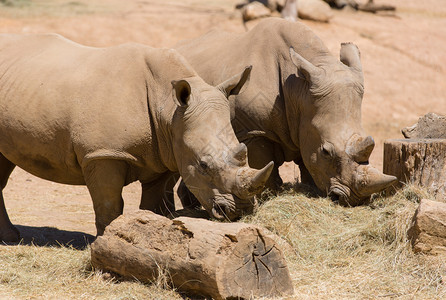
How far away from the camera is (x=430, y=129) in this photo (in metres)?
7.88

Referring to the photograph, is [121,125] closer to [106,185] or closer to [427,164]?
[106,185]

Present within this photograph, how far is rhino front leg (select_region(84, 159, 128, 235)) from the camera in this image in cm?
696

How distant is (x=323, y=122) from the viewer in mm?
7363

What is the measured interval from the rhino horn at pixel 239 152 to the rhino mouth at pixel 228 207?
33 centimetres

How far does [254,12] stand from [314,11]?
1672 millimetres

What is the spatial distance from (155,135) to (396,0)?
20736mm

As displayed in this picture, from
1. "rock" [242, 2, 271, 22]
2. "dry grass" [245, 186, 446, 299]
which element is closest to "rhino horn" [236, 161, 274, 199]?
"dry grass" [245, 186, 446, 299]

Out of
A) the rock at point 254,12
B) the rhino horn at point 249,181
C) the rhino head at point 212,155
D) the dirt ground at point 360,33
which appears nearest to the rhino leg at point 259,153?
the rhino head at point 212,155

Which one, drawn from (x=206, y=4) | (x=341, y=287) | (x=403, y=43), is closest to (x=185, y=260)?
(x=341, y=287)

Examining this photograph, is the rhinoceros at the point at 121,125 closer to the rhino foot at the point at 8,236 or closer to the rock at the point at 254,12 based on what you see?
the rhino foot at the point at 8,236

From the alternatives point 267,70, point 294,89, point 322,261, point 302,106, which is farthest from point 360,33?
point 322,261

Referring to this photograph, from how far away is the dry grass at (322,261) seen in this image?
18.6 ft

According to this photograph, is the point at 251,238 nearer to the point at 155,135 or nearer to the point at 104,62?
the point at 155,135

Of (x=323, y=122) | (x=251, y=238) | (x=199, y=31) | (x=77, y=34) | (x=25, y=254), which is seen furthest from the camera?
(x=199, y=31)
